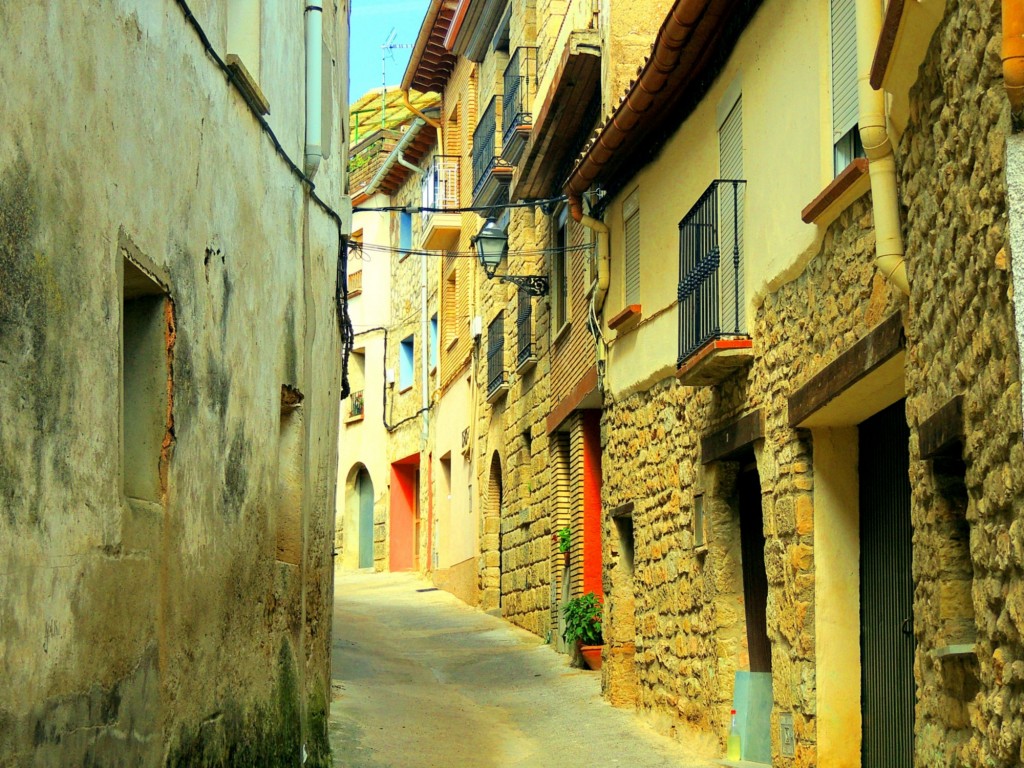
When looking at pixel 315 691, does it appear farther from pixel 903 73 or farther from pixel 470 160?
pixel 470 160

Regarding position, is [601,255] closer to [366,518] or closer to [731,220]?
[731,220]

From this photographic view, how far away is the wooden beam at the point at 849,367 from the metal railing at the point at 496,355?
12.0m

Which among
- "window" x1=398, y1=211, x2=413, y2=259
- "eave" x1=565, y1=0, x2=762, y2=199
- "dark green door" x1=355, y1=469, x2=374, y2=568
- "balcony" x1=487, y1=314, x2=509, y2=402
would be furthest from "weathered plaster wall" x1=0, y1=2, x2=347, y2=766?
"dark green door" x1=355, y1=469, x2=374, y2=568

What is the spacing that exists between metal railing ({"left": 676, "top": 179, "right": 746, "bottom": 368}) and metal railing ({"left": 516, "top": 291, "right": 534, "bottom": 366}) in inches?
306

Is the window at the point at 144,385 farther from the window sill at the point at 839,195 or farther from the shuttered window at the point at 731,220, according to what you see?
the shuttered window at the point at 731,220

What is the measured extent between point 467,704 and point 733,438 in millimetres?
4972

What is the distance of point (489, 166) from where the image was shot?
→ 19.9 m

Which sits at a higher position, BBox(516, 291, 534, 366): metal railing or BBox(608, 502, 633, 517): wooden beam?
BBox(516, 291, 534, 366): metal railing

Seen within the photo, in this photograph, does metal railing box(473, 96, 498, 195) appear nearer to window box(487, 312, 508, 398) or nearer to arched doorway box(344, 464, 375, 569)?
window box(487, 312, 508, 398)

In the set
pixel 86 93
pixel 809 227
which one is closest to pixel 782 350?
pixel 809 227

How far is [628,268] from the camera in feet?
42.5

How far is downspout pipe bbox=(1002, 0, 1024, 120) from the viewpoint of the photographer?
4.41 m

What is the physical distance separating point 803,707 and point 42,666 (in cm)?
492

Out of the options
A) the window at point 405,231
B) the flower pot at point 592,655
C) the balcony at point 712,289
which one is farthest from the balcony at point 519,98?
the window at point 405,231
